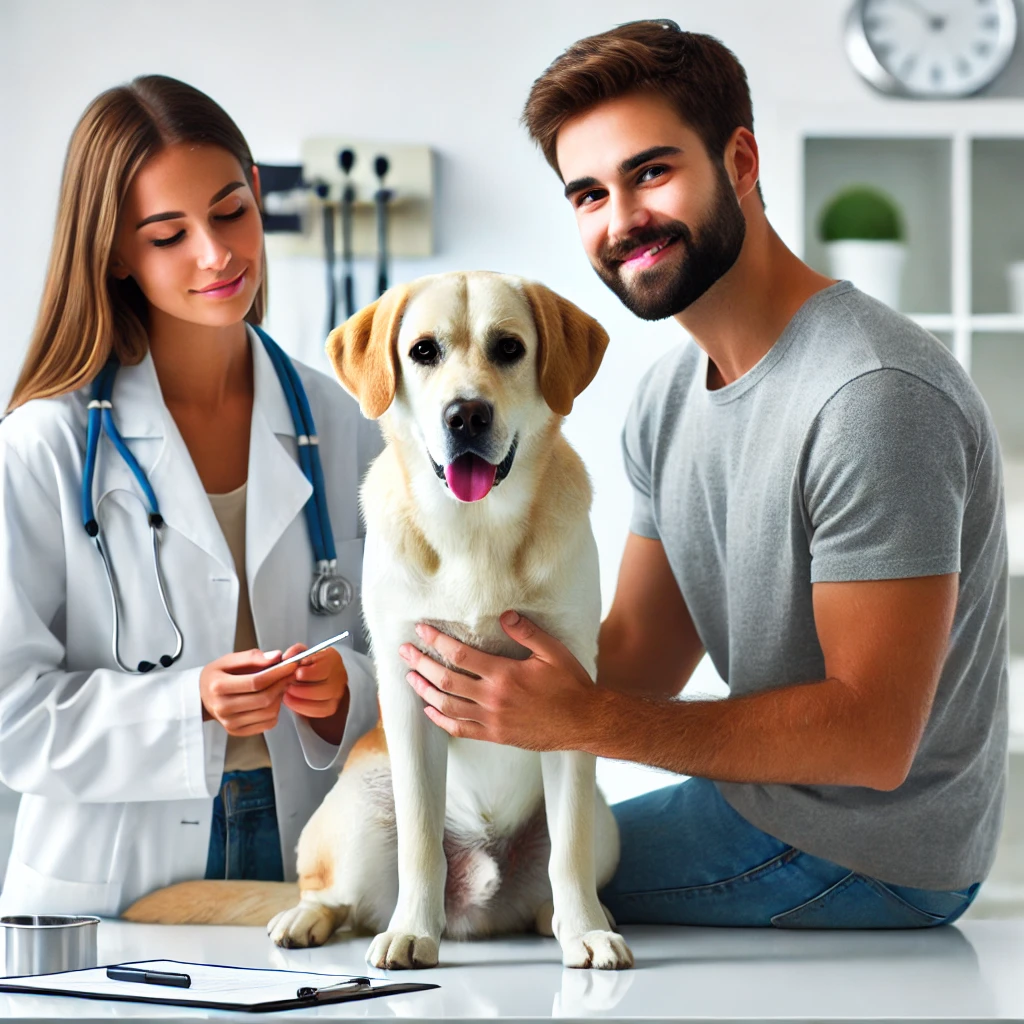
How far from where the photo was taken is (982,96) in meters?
3.13

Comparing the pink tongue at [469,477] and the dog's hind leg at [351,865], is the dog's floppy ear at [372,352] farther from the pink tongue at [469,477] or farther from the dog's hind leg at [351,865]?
the dog's hind leg at [351,865]

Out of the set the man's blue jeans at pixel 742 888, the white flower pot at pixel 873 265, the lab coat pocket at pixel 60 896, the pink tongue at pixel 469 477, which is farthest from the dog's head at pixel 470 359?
the white flower pot at pixel 873 265

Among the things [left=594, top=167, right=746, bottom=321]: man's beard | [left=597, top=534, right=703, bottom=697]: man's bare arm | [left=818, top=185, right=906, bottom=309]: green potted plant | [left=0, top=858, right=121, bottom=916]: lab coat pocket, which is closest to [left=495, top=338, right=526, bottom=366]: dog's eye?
[left=594, top=167, right=746, bottom=321]: man's beard

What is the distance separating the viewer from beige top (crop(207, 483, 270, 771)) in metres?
1.58

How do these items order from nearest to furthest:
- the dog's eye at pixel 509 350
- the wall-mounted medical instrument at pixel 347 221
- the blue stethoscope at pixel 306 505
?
the dog's eye at pixel 509 350
the blue stethoscope at pixel 306 505
the wall-mounted medical instrument at pixel 347 221

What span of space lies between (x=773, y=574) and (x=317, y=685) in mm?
566

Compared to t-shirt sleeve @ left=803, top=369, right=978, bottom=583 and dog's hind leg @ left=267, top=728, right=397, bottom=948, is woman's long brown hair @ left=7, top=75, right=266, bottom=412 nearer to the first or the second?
dog's hind leg @ left=267, top=728, right=397, bottom=948

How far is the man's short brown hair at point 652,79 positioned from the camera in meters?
1.38

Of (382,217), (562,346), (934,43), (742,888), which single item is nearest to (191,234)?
(562,346)

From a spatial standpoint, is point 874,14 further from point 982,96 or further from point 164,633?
point 164,633

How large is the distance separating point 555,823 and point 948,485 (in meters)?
0.56

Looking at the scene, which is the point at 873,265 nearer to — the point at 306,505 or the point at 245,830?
the point at 306,505

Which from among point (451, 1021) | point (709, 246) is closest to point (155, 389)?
point (709, 246)

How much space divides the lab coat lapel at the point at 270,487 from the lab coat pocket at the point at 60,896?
425 millimetres
